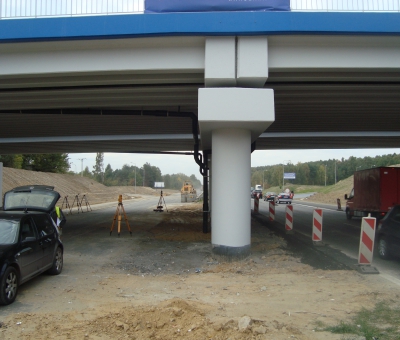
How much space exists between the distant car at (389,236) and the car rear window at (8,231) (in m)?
9.08

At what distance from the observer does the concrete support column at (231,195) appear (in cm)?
1077

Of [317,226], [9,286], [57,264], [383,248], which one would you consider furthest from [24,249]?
[317,226]

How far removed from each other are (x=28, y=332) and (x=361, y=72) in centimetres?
1072

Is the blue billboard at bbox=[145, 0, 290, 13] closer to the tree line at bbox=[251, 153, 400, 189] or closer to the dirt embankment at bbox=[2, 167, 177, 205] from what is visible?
the dirt embankment at bbox=[2, 167, 177, 205]

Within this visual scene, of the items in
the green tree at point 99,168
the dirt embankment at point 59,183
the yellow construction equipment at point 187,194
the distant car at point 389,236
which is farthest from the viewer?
the green tree at point 99,168

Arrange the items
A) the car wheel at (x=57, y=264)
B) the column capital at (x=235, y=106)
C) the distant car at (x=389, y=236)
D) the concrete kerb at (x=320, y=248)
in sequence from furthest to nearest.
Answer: the concrete kerb at (x=320, y=248), the distant car at (x=389, y=236), the column capital at (x=235, y=106), the car wheel at (x=57, y=264)

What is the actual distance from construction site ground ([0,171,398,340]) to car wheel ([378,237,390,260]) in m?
1.56

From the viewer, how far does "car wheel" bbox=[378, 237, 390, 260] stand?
422 inches

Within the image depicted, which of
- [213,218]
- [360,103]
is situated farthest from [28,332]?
[360,103]

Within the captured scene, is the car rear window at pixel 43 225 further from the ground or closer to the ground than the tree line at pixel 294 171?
closer to the ground

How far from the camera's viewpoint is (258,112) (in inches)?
397

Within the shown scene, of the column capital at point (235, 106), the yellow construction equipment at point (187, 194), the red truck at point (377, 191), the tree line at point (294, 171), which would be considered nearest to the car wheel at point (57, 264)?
the column capital at point (235, 106)

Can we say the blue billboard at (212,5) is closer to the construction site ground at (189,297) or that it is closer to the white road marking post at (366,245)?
the construction site ground at (189,297)

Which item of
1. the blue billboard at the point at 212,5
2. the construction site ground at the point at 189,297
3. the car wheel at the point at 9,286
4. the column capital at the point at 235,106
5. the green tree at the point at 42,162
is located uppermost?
the blue billboard at the point at 212,5
